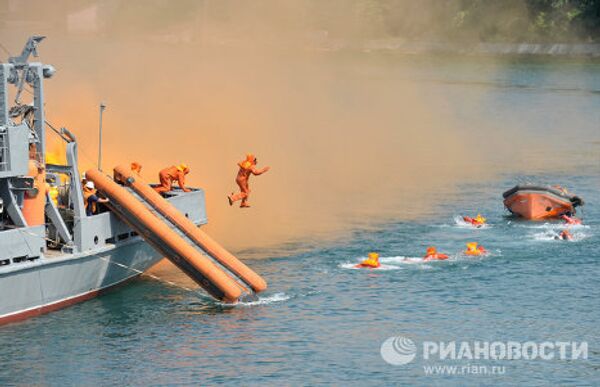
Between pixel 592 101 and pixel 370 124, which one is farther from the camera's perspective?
pixel 592 101

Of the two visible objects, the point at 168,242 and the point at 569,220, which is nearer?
the point at 168,242

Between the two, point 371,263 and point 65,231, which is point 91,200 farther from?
point 371,263

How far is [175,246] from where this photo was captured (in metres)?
65.0

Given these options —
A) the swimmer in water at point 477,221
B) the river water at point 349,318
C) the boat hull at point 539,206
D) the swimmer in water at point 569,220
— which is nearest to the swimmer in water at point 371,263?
the river water at point 349,318

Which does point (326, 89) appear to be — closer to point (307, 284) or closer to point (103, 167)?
point (103, 167)

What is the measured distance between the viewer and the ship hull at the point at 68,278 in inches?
2383

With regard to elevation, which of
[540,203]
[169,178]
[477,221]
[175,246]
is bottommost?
[175,246]

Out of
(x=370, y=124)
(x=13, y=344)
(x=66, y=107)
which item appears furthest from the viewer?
(x=370, y=124)

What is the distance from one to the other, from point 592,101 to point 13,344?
366 ft

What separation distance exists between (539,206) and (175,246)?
91.1ft

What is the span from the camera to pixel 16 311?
60781 millimetres

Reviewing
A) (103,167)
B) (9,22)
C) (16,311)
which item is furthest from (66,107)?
(16,311)

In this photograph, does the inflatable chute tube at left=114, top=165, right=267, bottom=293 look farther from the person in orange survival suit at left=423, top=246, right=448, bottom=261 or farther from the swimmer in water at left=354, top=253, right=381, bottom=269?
the person in orange survival suit at left=423, top=246, right=448, bottom=261

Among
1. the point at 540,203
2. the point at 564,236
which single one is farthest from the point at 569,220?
the point at 564,236
